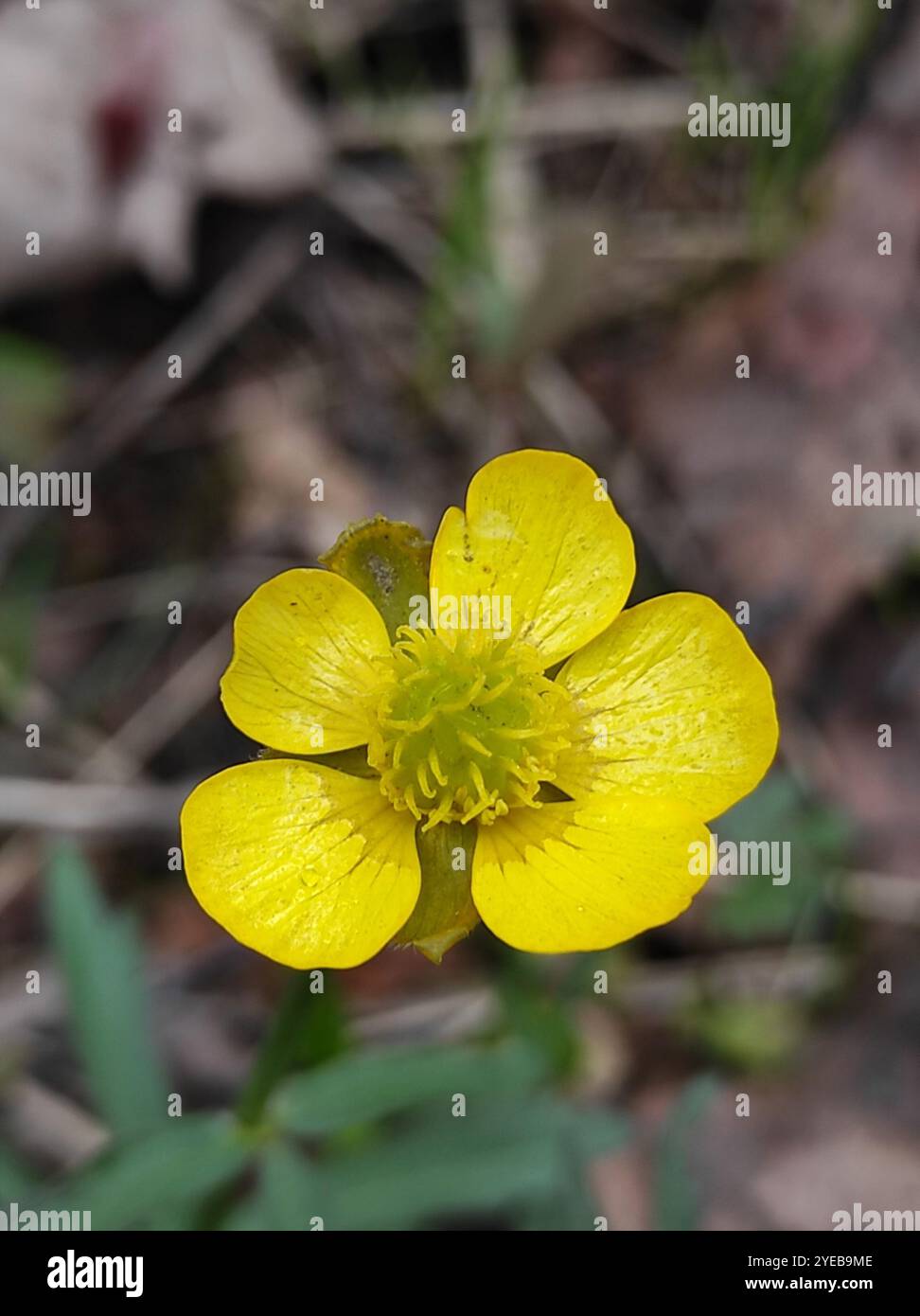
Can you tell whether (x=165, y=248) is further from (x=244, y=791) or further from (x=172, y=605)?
(x=244, y=791)

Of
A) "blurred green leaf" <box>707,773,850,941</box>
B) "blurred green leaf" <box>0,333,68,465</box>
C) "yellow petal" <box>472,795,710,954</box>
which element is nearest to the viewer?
"yellow petal" <box>472,795,710,954</box>

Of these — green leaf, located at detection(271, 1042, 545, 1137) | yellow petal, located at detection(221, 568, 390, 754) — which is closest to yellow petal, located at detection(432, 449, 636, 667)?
yellow petal, located at detection(221, 568, 390, 754)

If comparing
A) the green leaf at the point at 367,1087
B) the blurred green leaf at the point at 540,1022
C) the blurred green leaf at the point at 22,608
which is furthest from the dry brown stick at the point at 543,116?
the green leaf at the point at 367,1087

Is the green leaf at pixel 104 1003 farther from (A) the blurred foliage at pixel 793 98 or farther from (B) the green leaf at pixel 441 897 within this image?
(A) the blurred foliage at pixel 793 98

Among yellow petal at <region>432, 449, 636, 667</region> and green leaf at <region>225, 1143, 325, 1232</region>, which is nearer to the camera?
yellow petal at <region>432, 449, 636, 667</region>

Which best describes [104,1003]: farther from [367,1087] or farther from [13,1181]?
[367,1087]

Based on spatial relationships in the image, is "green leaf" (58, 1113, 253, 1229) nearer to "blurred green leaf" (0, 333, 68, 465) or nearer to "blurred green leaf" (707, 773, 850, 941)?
"blurred green leaf" (707, 773, 850, 941)

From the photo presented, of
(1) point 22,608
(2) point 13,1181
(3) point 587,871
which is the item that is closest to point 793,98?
(1) point 22,608
